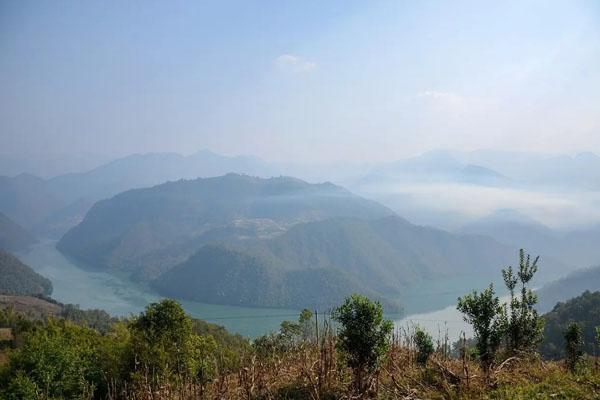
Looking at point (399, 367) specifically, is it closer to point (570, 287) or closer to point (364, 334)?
point (364, 334)

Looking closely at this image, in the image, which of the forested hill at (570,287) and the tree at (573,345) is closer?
the tree at (573,345)

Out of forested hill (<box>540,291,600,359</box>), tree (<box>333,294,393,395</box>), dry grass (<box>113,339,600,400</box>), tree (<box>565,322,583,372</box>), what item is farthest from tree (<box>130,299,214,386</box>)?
forested hill (<box>540,291,600,359</box>)

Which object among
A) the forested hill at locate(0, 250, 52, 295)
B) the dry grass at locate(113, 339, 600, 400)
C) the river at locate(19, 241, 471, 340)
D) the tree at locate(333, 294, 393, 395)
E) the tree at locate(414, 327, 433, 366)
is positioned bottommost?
the river at locate(19, 241, 471, 340)

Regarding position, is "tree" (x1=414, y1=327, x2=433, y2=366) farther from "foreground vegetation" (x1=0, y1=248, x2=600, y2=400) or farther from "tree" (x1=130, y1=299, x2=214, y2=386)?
"tree" (x1=130, y1=299, x2=214, y2=386)

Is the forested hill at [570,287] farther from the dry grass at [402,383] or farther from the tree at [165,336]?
the dry grass at [402,383]

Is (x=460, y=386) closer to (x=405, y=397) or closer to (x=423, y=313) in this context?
(x=405, y=397)

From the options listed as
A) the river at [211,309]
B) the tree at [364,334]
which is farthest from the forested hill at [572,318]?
the tree at [364,334]
